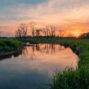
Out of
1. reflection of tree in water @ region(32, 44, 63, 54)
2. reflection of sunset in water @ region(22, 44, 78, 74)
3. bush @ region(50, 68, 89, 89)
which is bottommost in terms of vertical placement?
reflection of tree in water @ region(32, 44, 63, 54)

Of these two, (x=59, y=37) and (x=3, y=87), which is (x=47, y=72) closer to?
(x=3, y=87)

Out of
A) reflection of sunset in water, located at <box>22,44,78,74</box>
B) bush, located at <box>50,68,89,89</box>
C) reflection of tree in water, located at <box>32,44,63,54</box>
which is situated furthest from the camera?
reflection of tree in water, located at <box>32,44,63,54</box>

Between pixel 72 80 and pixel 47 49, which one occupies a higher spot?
pixel 72 80

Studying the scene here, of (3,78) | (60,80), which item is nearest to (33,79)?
(3,78)

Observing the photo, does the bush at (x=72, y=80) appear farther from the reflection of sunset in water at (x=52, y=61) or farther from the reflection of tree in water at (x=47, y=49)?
the reflection of tree in water at (x=47, y=49)

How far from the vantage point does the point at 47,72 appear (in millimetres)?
27656

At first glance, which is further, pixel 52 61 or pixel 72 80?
pixel 52 61

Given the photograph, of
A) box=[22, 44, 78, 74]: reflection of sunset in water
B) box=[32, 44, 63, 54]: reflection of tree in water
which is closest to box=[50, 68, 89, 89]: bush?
box=[22, 44, 78, 74]: reflection of sunset in water

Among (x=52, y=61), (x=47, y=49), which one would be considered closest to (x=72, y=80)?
(x=52, y=61)

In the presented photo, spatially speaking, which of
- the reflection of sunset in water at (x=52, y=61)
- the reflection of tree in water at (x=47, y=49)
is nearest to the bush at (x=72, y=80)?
the reflection of sunset in water at (x=52, y=61)

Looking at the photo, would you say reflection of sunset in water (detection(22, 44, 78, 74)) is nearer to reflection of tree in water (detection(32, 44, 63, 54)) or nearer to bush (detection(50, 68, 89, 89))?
bush (detection(50, 68, 89, 89))

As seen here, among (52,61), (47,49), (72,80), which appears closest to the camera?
(72,80)

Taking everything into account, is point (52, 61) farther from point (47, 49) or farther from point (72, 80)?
point (47, 49)

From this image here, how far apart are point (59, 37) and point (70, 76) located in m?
143
